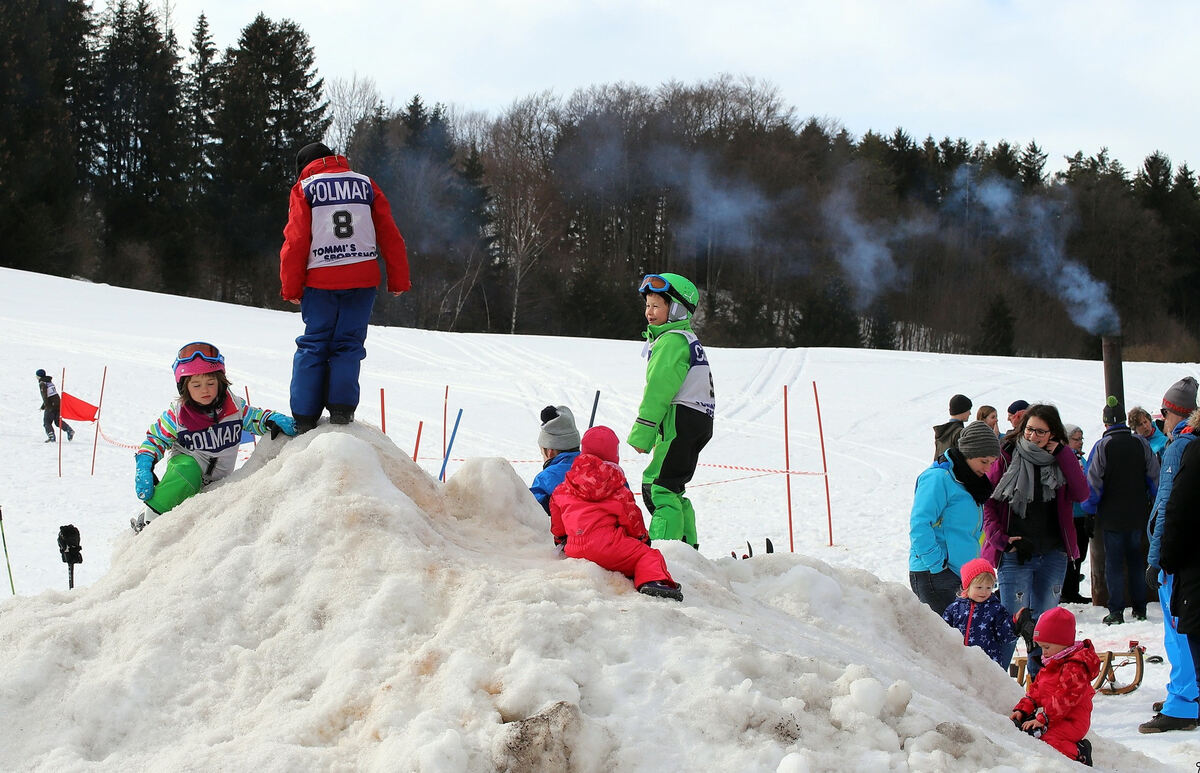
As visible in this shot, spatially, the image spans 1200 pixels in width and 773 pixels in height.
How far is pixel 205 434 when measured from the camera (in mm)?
4984

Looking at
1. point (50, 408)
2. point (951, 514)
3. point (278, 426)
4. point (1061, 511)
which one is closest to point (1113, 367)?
point (1061, 511)

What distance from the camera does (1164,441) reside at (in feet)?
32.9

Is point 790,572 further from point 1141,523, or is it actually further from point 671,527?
point 1141,523

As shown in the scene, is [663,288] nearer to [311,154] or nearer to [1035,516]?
[311,154]

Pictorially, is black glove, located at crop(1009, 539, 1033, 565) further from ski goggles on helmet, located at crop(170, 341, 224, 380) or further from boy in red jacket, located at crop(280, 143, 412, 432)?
ski goggles on helmet, located at crop(170, 341, 224, 380)

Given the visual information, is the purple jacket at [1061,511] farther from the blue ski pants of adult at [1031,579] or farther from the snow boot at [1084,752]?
the snow boot at [1084,752]

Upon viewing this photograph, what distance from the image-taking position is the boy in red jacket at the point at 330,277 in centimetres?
522

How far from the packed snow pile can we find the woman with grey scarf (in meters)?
3.46

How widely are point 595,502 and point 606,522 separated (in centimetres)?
13

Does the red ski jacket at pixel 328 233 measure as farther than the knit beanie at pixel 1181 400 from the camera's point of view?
No

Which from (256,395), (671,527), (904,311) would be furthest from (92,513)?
(904,311)

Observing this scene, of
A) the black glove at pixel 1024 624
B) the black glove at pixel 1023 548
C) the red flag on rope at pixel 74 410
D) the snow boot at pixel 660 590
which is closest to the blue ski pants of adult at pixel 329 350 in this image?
the snow boot at pixel 660 590

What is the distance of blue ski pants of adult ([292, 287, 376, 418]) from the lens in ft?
17.2

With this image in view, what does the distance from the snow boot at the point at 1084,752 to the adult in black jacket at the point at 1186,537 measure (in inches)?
62.7
